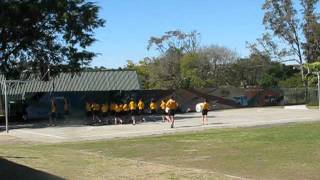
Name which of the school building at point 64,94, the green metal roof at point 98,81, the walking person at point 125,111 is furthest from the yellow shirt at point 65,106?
the green metal roof at point 98,81

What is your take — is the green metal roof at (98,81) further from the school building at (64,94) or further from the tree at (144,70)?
the tree at (144,70)

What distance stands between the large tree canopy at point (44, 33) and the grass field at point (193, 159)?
71.9ft

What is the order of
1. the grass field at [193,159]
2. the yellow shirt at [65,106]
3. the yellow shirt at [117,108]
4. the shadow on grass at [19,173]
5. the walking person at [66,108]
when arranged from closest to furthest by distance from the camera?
the shadow on grass at [19,173]
the grass field at [193,159]
the yellow shirt at [117,108]
the walking person at [66,108]
the yellow shirt at [65,106]

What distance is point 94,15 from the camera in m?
46.7

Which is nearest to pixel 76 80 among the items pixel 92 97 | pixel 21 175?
pixel 92 97

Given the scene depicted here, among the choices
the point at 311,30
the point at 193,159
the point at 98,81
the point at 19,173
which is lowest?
the point at 193,159

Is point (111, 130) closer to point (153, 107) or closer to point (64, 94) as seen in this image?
point (153, 107)

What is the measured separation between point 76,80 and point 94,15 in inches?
869

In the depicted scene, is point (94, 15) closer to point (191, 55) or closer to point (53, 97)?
point (53, 97)

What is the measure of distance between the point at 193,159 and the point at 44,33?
30.9 m

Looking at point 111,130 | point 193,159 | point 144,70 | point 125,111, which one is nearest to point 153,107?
point 125,111

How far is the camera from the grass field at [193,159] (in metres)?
13.4

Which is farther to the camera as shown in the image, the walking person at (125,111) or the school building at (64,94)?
the school building at (64,94)

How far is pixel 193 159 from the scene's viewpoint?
56.2 feet
